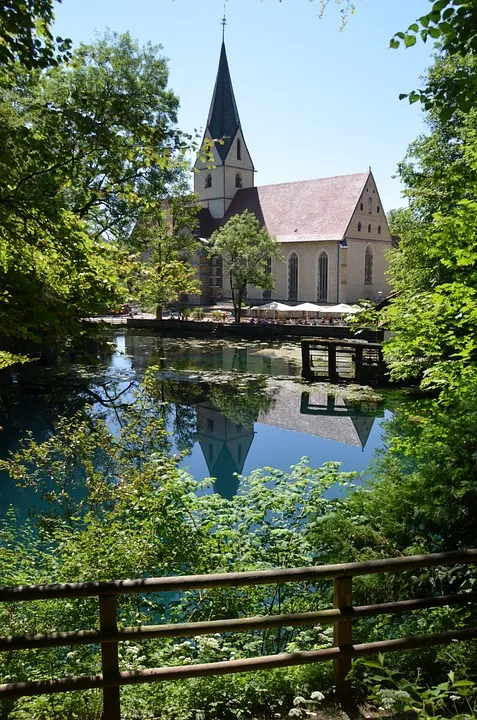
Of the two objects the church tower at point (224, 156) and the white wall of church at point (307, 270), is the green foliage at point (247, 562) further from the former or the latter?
the church tower at point (224, 156)

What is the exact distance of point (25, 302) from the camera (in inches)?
163

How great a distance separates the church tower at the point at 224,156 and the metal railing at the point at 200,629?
54.9m

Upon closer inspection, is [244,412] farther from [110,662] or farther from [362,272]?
[362,272]

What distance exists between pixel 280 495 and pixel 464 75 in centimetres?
483

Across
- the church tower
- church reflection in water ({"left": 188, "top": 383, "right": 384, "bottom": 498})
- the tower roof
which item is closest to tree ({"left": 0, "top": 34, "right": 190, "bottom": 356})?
church reflection in water ({"left": 188, "top": 383, "right": 384, "bottom": 498})

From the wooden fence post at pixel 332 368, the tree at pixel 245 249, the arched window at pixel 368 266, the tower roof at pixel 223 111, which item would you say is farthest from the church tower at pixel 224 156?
the wooden fence post at pixel 332 368

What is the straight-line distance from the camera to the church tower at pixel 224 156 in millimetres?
56188

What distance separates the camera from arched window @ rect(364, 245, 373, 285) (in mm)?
50306

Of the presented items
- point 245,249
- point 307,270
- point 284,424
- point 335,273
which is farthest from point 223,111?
point 284,424

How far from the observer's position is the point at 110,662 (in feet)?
10.1

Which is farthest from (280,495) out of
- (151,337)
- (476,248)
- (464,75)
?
(151,337)

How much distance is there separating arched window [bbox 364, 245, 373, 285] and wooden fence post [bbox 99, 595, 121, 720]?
48955 mm

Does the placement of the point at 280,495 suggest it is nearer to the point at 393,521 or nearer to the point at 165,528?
the point at 165,528

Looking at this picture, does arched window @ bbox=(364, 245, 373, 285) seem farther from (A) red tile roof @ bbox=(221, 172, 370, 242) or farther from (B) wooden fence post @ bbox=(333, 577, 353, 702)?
(B) wooden fence post @ bbox=(333, 577, 353, 702)
